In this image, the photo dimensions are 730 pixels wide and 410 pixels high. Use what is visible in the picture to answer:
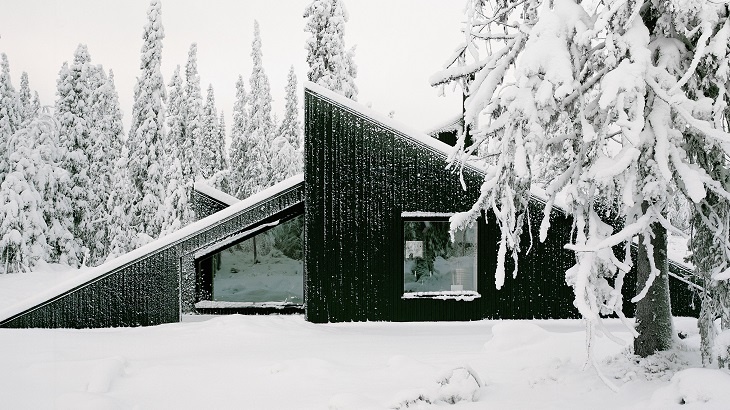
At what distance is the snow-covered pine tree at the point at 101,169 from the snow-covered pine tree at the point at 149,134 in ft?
15.0

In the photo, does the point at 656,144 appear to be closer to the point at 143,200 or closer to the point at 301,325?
the point at 301,325

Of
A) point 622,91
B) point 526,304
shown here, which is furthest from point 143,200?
point 622,91

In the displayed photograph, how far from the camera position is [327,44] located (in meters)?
28.1

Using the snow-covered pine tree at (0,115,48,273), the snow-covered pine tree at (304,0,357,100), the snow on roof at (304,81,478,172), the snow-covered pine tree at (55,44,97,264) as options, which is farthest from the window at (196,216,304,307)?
the snow on roof at (304,81,478,172)

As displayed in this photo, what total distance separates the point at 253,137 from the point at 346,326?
37809 mm

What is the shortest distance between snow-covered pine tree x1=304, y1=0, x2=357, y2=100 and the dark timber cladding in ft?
50.3

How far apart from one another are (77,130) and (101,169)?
439 centimetres

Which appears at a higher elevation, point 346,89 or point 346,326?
point 346,89

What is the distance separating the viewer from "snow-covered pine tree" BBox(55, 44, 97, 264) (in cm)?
3259

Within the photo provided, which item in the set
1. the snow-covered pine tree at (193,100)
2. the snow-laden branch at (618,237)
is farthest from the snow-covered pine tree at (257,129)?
the snow-laden branch at (618,237)

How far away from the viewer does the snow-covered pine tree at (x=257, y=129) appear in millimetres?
47000

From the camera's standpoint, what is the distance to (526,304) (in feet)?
43.6

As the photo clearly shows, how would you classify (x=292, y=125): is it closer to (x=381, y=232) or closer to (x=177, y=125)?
(x=177, y=125)

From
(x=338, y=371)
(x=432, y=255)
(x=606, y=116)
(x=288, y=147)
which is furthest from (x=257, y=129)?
(x=606, y=116)
